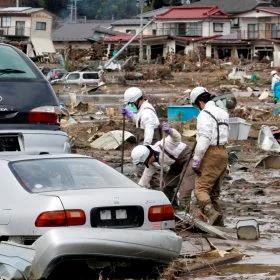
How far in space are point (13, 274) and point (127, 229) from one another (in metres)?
1.04

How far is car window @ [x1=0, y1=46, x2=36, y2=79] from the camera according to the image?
1182 centimetres

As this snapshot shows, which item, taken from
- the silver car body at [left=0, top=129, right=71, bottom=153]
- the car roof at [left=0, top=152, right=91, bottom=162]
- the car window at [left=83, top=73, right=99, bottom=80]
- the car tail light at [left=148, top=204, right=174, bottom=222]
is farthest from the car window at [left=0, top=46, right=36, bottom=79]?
the car window at [left=83, top=73, right=99, bottom=80]

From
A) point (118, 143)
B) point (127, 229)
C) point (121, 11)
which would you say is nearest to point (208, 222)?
point (127, 229)

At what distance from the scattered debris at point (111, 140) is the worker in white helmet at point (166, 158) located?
10925 mm

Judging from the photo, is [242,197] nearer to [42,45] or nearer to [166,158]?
[166,158]

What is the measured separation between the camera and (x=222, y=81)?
66.9 meters

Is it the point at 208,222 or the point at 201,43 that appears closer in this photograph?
the point at 208,222

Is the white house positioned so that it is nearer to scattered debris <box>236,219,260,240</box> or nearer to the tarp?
the tarp

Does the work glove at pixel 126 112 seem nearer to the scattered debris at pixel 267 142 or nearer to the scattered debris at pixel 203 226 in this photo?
the scattered debris at pixel 203 226

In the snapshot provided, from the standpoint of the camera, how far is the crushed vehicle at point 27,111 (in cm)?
1144

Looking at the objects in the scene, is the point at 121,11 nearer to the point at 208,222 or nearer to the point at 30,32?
the point at 30,32

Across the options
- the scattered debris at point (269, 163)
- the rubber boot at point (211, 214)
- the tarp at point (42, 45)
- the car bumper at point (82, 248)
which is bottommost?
the tarp at point (42, 45)

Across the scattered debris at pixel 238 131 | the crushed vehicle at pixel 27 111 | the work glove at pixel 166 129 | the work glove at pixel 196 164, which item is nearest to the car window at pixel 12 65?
the crushed vehicle at pixel 27 111

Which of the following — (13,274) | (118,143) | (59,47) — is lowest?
(59,47)
